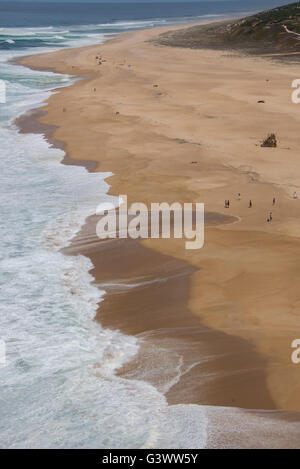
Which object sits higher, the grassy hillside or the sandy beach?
the grassy hillside

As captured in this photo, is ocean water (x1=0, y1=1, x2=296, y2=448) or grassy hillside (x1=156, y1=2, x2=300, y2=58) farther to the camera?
grassy hillside (x1=156, y1=2, x2=300, y2=58)

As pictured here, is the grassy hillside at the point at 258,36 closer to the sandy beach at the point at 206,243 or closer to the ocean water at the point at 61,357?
the sandy beach at the point at 206,243

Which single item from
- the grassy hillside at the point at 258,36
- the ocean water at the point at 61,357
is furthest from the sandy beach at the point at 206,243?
the grassy hillside at the point at 258,36

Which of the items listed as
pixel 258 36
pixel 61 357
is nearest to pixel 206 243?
pixel 61 357

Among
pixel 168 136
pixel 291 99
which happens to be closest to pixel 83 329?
pixel 168 136

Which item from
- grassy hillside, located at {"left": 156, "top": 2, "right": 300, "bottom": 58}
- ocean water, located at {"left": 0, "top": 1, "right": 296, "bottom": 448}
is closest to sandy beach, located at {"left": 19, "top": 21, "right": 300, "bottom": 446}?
ocean water, located at {"left": 0, "top": 1, "right": 296, "bottom": 448}

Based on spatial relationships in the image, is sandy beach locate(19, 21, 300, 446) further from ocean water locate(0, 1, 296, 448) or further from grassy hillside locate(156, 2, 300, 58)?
grassy hillside locate(156, 2, 300, 58)
